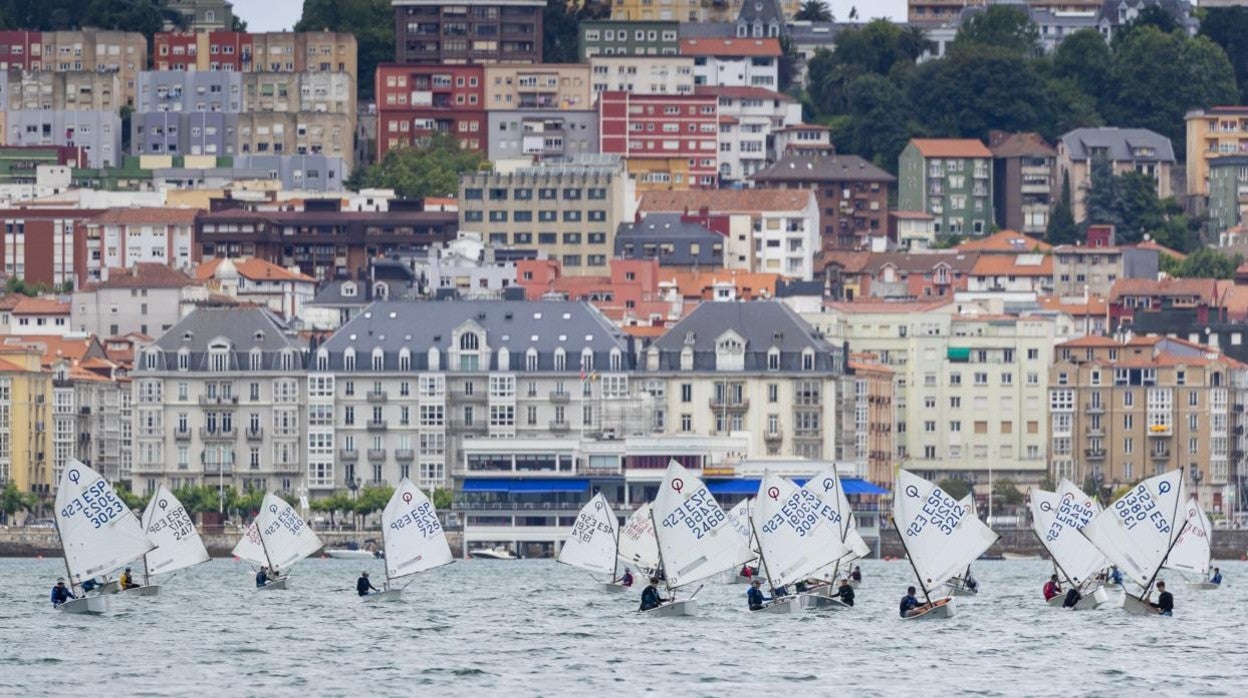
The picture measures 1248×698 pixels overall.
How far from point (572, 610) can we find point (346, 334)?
7156 centimetres

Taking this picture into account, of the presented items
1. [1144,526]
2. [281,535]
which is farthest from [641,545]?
[1144,526]

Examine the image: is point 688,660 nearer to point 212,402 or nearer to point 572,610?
point 572,610

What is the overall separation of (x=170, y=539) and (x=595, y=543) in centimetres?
1364

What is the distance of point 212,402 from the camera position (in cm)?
19400

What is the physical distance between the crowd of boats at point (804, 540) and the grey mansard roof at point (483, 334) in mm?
59212

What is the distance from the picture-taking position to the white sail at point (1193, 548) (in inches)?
4938

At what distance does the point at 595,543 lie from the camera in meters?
139

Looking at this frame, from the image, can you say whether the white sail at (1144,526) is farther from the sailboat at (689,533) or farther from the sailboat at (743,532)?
the sailboat at (743,532)

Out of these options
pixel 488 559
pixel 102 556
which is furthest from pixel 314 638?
pixel 488 559

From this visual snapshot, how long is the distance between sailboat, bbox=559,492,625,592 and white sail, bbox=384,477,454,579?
33.7ft

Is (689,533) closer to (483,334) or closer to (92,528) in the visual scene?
(92,528)

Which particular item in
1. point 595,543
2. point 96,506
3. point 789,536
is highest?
point 96,506

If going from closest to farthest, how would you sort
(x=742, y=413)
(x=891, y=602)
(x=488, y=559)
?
(x=891, y=602) → (x=488, y=559) → (x=742, y=413)

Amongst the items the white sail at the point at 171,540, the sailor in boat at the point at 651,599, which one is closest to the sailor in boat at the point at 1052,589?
the sailor in boat at the point at 651,599
